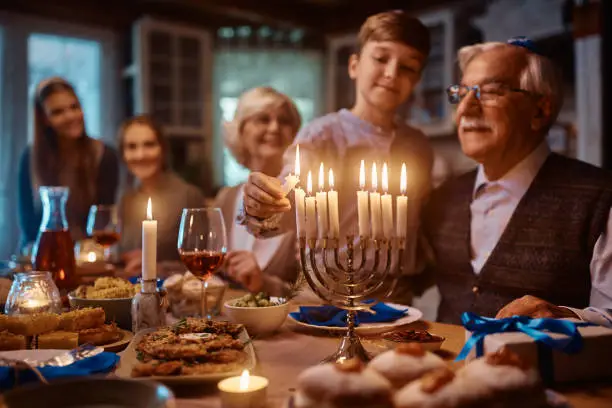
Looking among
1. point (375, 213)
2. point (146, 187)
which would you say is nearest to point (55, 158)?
point (146, 187)

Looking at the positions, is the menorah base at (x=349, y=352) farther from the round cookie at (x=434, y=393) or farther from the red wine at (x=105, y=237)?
the red wine at (x=105, y=237)

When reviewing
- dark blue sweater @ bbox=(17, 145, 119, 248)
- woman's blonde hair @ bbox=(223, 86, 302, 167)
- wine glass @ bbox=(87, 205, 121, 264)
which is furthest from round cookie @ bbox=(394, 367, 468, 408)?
dark blue sweater @ bbox=(17, 145, 119, 248)

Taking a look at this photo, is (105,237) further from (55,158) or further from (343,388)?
(343,388)

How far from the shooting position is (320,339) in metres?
1.42

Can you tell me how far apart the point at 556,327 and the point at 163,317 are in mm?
842

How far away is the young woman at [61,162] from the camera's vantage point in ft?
12.0

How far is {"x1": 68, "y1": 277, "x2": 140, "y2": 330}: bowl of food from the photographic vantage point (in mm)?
1423

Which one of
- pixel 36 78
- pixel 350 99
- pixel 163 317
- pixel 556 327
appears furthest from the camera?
pixel 350 99

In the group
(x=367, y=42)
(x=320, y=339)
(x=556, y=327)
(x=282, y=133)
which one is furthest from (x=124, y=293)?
(x=282, y=133)

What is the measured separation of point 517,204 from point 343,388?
1446 millimetres

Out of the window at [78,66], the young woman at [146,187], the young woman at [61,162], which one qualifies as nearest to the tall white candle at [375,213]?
the young woman at [146,187]

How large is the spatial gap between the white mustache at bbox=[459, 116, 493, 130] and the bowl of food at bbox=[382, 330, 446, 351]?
91 centimetres

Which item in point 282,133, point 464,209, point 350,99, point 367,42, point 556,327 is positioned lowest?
point 556,327

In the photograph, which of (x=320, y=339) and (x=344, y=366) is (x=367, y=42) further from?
(x=344, y=366)
